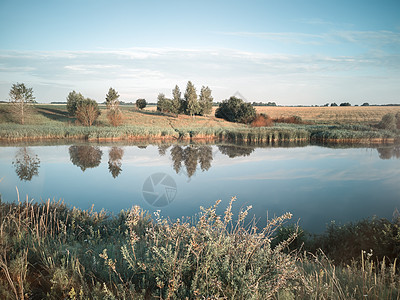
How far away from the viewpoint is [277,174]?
60.2 ft

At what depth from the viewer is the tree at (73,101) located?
51438 mm

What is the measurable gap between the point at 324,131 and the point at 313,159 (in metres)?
12.4

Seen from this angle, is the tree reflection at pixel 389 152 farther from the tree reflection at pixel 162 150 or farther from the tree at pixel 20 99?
the tree at pixel 20 99

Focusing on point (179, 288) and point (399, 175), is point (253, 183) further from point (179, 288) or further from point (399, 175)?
point (179, 288)

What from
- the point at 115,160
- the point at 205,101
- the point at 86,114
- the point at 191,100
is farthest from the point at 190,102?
the point at 115,160

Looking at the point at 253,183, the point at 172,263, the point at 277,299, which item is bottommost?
the point at 253,183

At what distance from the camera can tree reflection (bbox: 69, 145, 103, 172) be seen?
786 inches

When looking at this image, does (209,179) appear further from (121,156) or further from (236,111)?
(236,111)

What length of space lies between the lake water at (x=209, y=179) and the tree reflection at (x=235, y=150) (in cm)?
9

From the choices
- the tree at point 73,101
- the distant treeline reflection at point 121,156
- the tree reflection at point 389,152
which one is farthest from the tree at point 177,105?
the tree reflection at point 389,152

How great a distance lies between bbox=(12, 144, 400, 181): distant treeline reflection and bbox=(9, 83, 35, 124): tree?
25.9 metres

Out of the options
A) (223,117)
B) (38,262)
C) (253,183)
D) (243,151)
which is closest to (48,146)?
(243,151)

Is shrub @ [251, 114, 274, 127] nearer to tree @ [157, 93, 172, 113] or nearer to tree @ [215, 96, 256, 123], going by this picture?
tree @ [215, 96, 256, 123]

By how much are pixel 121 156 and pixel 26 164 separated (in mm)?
6664
